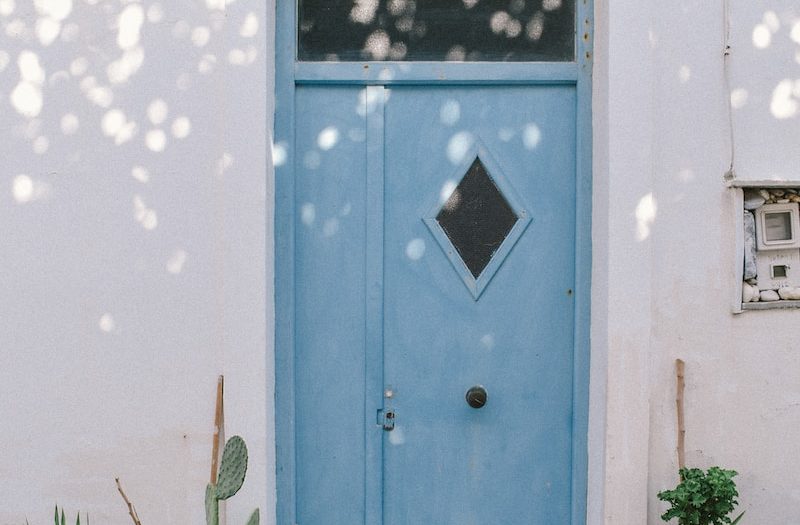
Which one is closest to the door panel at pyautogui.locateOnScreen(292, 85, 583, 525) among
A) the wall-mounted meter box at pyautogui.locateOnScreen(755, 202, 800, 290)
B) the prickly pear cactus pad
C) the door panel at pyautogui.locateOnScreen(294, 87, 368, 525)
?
the door panel at pyautogui.locateOnScreen(294, 87, 368, 525)

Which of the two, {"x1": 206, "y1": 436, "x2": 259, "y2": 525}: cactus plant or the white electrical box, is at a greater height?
the white electrical box

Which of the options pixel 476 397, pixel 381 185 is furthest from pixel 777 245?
pixel 381 185

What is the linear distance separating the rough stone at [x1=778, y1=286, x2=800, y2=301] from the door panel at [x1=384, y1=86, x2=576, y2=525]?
826mm

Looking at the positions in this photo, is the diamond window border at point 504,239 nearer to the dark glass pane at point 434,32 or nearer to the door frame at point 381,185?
the door frame at point 381,185

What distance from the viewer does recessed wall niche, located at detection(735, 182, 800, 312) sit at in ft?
9.80

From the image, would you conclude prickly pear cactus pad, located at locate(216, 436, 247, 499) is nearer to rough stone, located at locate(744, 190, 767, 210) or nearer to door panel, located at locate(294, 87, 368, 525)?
door panel, located at locate(294, 87, 368, 525)

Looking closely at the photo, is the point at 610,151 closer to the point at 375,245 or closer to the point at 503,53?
the point at 503,53

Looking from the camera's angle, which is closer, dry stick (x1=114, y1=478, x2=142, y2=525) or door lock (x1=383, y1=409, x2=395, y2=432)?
dry stick (x1=114, y1=478, x2=142, y2=525)

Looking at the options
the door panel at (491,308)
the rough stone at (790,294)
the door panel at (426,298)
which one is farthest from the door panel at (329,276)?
the rough stone at (790,294)

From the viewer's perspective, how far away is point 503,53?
10.3ft

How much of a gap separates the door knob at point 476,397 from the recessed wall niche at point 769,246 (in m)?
1.05

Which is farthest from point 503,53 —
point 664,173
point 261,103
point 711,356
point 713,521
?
point 713,521

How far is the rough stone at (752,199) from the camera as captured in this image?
9.86 feet

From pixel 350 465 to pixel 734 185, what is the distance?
6.25 feet
